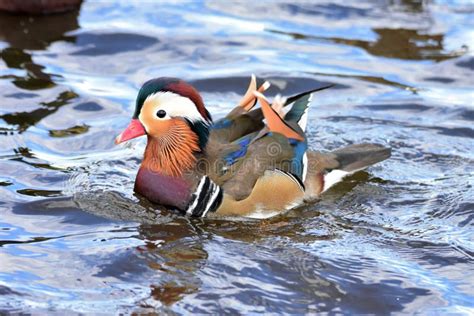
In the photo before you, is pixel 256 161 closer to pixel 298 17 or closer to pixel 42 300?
pixel 42 300

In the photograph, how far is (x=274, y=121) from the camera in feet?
19.0

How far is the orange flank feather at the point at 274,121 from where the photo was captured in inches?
224

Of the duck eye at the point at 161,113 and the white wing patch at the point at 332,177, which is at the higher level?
the duck eye at the point at 161,113

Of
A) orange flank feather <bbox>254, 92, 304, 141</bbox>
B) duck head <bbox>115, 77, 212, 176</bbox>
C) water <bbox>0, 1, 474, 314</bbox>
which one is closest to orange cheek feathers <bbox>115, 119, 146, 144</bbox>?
duck head <bbox>115, 77, 212, 176</bbox>

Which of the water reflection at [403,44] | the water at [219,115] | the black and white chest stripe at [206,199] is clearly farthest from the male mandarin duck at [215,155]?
the water reflection at [403,44]

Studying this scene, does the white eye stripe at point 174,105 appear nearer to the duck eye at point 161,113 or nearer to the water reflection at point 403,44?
the duck eye at point 161,113

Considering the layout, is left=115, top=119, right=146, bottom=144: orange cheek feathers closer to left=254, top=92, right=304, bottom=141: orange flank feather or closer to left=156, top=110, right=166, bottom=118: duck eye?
left=156, top=110, right=166, bottom=118: duck eye

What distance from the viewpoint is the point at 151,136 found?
19.7 feet

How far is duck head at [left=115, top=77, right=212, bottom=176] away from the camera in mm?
5719

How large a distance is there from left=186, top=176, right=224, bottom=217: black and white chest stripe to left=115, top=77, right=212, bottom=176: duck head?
209 mm

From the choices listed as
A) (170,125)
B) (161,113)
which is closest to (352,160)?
(170,125)

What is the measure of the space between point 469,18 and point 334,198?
15.2ft

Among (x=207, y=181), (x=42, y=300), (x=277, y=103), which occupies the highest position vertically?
(x=277, y=103)

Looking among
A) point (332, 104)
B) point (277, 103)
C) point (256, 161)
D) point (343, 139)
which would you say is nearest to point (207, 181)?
point (256, 161)
